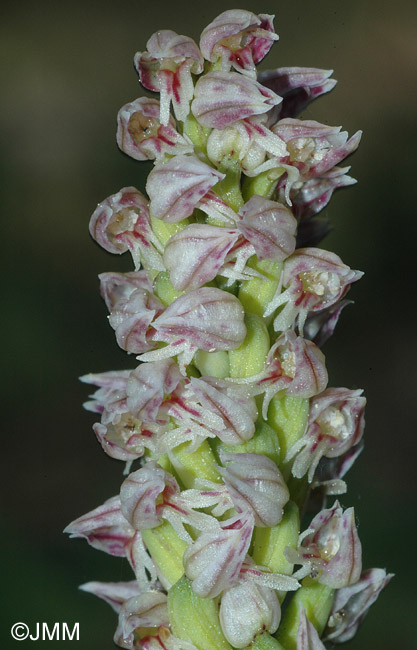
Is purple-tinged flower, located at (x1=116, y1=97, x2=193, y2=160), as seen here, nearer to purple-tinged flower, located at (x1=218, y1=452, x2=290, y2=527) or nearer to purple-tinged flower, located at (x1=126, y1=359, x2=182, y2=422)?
purple-tinged flower, located at (x1=126, y1=359, x2=182, y2=422)

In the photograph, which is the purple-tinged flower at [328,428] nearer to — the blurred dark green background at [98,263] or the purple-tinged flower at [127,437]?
the purple-tinged flower at [127,437]

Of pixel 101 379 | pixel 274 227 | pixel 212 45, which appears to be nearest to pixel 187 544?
pixel 101 379

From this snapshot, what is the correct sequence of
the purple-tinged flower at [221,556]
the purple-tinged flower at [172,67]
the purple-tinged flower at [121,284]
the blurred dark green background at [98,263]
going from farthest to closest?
the blurred dark green background at [98,263] → the purple-tinged flower at [121,284] → the purple-tinged flower at [172,67] → the purple-tinged flower at [221,556]

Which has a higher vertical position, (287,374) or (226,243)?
(226,243)

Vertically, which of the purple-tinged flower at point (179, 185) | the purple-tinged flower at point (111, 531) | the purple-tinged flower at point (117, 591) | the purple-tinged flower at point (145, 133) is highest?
the purple-tinged flower at point (145, 133)

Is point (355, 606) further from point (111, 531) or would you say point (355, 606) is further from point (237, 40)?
point (237, 40)

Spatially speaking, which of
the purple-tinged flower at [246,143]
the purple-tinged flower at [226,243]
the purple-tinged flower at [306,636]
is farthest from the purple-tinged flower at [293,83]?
the purple-tinged flower at [306,636]

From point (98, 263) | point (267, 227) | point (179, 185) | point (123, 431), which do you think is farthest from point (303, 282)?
point (98, 263)

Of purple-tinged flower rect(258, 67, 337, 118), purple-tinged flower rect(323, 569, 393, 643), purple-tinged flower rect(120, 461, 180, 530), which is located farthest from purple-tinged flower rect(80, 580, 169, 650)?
purple-tinged flower rect(258, 67, 337, 118)

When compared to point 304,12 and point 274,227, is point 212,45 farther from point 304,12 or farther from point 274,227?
point 304,12
